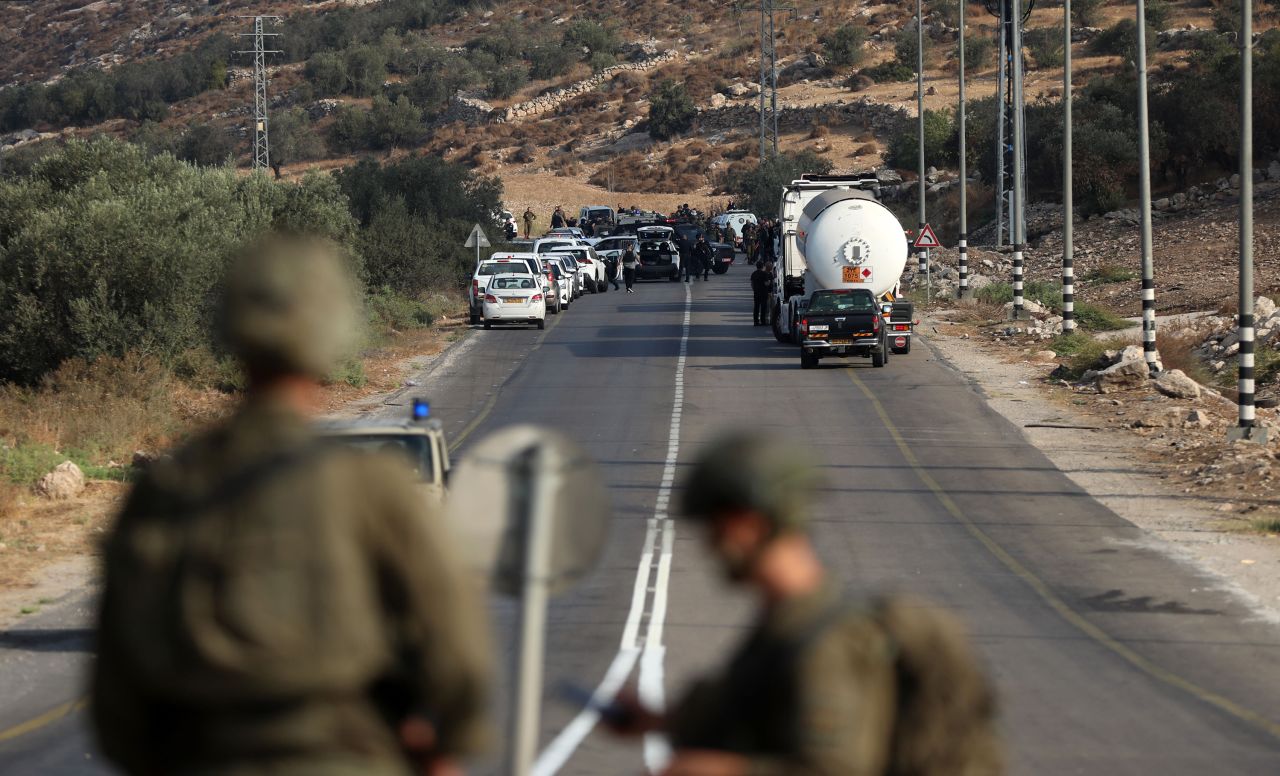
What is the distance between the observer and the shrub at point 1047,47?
111875mm

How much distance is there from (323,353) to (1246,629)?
1167 centimetres

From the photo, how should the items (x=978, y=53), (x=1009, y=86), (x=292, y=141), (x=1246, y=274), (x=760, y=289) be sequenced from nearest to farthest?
(x=1246, y=274) → (x=760, y=289) → (x=1009, y=86) → (x=978, y=53) → (x=292, y=141)

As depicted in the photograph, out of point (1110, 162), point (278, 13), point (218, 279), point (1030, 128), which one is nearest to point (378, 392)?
point (218, 279)

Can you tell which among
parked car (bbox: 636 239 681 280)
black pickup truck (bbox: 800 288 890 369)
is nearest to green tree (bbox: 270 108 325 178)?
parked car (bbox: 636 239 681 280)

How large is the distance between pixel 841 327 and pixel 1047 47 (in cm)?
8365

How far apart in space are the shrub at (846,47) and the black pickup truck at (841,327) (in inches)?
3734

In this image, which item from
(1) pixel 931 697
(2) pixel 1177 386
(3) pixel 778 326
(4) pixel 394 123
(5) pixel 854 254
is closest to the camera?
(1) pixel 931 697

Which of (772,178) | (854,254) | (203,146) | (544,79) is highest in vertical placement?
(544,79)

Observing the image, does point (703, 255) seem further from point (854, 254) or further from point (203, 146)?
point (203, 146)

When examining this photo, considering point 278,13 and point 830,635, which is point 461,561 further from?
point 278,13

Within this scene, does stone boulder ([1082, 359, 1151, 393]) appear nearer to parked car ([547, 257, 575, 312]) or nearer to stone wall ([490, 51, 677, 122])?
parked car ([547, 257, 575, 312])

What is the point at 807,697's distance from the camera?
10.8ft

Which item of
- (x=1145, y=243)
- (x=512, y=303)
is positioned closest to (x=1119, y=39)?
(x=512, y=303)

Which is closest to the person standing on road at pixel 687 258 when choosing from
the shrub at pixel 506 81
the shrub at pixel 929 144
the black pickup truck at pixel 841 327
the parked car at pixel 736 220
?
the parked car at pixel 736 220
